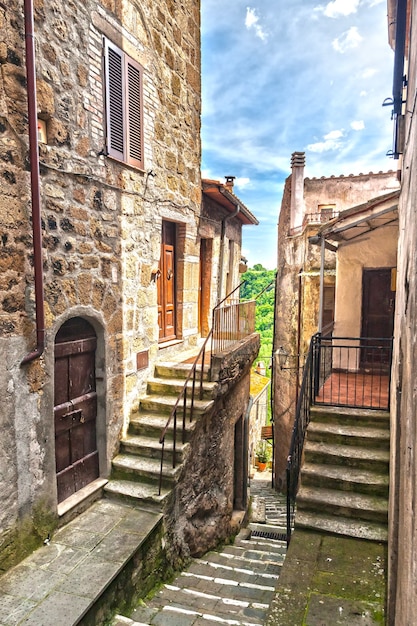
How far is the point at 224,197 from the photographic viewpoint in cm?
855

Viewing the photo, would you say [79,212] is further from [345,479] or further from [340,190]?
[340,190]

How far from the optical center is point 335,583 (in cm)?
351

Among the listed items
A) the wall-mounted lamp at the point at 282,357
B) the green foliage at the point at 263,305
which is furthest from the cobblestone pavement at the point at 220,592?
the green foliage at the point at 263,305

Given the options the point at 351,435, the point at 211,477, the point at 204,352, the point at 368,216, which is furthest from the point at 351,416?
the point at 368,216

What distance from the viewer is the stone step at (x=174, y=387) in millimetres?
5746

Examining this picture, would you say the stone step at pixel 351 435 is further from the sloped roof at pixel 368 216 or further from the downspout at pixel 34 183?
the downspout at pixel 34 183

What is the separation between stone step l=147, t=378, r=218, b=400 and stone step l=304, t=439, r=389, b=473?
1.55 meters

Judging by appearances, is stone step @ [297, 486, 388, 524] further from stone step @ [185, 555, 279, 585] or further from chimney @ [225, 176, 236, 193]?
chimney @ [225, 176, 236, 193]

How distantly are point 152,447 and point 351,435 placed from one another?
262 cm

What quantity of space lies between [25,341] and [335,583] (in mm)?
3617

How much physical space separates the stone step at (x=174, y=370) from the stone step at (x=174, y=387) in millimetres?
89

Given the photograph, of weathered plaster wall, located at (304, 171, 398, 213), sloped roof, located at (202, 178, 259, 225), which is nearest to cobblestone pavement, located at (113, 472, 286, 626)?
sloped roof, located at (202, 178, 259, 225)

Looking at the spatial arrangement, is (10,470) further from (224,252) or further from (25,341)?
(224,252)

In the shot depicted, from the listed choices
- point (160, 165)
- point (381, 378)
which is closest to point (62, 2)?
point (160, 165)
